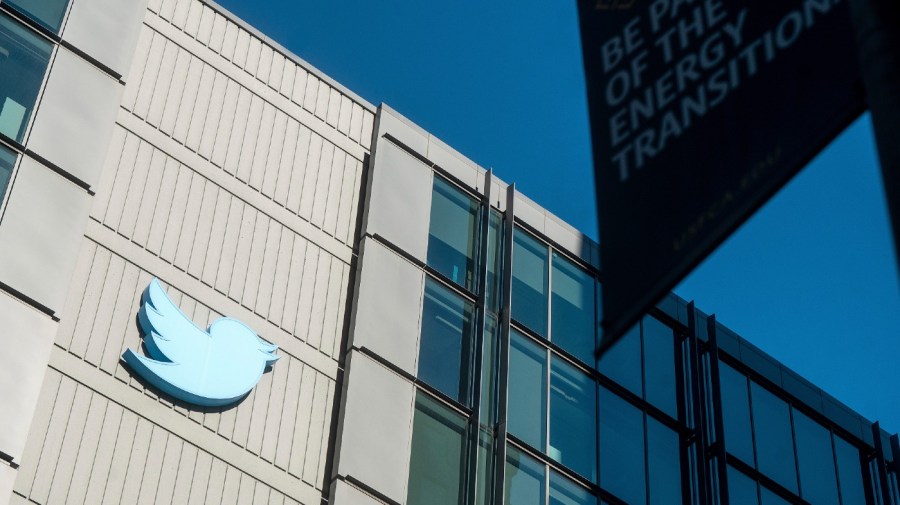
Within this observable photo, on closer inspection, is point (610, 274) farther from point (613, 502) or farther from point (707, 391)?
point (707, 391)

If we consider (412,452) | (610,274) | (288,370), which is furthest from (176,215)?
(610,274)

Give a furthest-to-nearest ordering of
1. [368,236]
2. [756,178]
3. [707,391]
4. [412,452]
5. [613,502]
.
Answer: [707,391], [613,502], [368,236], [412,452], [756,178]

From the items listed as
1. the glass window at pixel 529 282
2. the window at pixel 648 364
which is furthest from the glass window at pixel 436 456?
the window at pixel 648 364

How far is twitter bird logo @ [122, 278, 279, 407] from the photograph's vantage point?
66.7 ft

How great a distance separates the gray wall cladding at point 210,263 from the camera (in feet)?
63.4

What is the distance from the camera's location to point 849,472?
31875 millimetres

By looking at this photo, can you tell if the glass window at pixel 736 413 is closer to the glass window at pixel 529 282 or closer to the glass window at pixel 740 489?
the glass window at pixel 740 489

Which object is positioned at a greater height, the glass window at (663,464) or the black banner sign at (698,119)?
the glass window at (663,464)

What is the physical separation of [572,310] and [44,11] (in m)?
11.5

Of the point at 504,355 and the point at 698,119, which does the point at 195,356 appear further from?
the point at 698,119

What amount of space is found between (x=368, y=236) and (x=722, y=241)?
1780 centimetres

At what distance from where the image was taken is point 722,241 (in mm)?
6809

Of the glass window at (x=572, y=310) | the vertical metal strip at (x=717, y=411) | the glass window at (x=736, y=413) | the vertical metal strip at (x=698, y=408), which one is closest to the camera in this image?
the glass window at (x=572, y=310)

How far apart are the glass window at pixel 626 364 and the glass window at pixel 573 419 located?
76 cm
